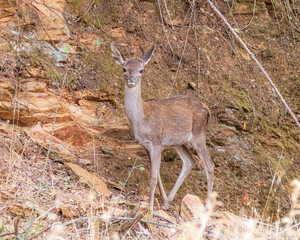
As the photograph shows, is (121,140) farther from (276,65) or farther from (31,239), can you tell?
(31,239)

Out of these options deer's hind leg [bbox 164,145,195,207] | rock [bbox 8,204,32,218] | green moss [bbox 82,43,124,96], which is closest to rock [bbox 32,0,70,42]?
green moss [bbox 82,43,124,96]

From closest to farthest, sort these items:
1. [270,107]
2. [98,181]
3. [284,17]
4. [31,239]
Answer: [31,239], [98,181], [270,107], [284,17]

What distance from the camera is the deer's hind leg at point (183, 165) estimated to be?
26.8 ft

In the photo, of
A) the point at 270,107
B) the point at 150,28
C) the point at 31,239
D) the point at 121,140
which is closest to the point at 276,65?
the point at 270,107

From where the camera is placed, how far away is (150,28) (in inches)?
372

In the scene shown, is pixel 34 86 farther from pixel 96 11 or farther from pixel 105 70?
pixel 96 11

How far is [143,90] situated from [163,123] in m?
1.25

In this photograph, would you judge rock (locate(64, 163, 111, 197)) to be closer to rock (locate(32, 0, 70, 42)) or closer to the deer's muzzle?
the deer's muzzle

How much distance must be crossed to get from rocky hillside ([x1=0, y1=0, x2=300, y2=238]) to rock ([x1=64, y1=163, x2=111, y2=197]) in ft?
0.11

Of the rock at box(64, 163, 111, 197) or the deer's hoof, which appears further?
the deer's hoof

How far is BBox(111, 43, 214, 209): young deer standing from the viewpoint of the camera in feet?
24.3

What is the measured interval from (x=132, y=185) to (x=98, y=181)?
96 cm

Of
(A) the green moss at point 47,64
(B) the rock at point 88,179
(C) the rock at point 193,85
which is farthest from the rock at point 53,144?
(C) the rock at point 193,85

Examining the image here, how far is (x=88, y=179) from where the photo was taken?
22.9ft
